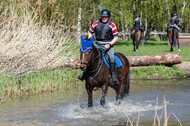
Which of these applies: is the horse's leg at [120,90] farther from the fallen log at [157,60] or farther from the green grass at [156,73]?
the fallen log at [157,60]

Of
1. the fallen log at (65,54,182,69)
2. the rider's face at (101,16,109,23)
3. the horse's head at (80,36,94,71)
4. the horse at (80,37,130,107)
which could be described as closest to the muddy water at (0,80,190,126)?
the horse at (80,37,130,107)

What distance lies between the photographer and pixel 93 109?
8.73 metres

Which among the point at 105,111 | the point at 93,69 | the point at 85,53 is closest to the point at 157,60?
the point at 105,111

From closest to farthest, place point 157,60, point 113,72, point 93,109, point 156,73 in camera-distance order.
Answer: point 93,109, point 113,72, point 156,73, point 157,60

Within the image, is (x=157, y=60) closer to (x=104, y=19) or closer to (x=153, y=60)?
(x=153, y=60)

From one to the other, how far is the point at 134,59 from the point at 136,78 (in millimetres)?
849

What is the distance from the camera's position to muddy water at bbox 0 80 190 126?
7.73m

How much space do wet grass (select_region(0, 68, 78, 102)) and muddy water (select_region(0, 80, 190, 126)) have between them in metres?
0.40

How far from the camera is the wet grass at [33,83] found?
10.6 meters

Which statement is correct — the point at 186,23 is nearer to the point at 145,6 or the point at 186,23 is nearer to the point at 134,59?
the point at 145,6

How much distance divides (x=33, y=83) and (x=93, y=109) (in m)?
3.05

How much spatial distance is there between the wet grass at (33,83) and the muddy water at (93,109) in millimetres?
400

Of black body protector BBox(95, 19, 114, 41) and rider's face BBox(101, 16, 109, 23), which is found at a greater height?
rider's face BBox(101, 16, 109, 23)

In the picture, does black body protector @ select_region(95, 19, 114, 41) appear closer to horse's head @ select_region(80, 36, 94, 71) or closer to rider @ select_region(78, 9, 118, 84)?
rider @ select_region(78, 9, 118, 84)
